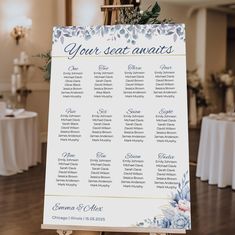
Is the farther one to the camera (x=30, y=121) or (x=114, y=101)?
(x=30, y=121)

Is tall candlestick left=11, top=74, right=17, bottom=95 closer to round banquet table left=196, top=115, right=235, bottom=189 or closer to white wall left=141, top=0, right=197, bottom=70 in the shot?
round banquet table left=196, top=115, right=235, bottom=189

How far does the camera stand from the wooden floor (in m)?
3.32

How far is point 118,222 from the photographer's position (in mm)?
1938

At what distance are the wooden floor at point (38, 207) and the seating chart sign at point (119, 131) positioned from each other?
55.5 inches

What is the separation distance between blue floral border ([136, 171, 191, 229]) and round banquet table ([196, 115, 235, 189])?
110 inches

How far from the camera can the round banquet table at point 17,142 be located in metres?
5.03

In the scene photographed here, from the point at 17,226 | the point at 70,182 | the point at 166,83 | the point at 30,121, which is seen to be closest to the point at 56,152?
the point at 70,182

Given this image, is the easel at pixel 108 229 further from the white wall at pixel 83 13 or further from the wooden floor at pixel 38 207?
the white wall at pixel 83 13

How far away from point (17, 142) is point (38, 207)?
148 centimetres

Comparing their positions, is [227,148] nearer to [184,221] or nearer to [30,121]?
[30,121]

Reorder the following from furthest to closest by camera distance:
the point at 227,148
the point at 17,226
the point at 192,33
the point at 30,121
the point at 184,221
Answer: the point at 192,33 → the point at 30,121 → the point at 227,148 → the point at 17,226 → the point at 184,221

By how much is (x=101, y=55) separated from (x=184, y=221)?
35.0 inches

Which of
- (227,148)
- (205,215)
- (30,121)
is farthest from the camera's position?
(30,121)

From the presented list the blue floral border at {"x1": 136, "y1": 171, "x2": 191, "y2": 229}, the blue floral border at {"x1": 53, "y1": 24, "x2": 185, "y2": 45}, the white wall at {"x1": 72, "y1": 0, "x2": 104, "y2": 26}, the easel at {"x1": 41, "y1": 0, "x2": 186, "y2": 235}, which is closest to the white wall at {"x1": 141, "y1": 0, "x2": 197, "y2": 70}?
the white wall at {"x1": 72, "y1": 0, "x2": 104, "y2": 26}
